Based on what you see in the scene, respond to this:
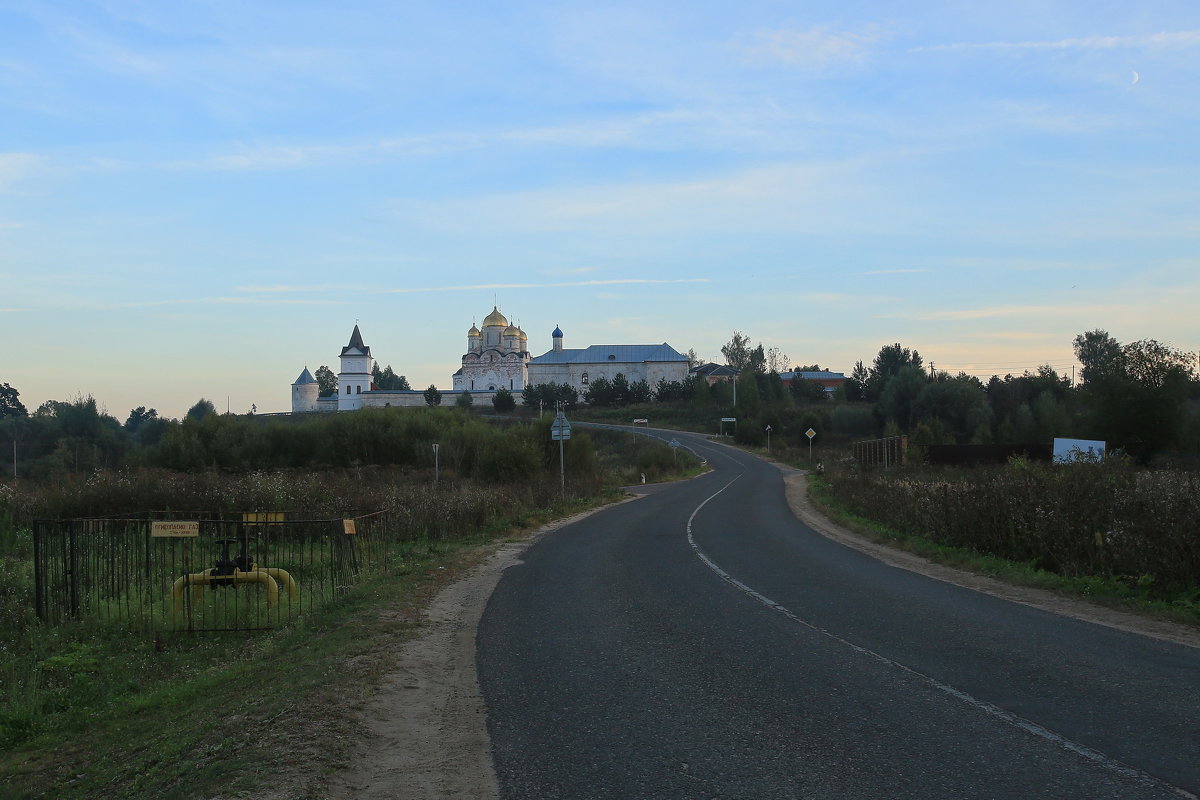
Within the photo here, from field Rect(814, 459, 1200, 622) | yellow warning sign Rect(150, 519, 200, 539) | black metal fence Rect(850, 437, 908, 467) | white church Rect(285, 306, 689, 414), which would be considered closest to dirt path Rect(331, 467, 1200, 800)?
field Rect(814, 459, 1200, 622)

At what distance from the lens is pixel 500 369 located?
136 meters

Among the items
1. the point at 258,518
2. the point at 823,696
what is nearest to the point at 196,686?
the point at 823,696

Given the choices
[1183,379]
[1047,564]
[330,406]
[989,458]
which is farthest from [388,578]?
[330,406]

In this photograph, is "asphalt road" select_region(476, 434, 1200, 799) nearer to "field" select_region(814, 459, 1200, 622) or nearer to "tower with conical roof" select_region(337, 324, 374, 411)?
"field" select_region(814, 459, 1200, 622)

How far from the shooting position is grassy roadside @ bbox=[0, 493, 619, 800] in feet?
18.6

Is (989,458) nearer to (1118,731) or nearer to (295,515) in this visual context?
(295,515)

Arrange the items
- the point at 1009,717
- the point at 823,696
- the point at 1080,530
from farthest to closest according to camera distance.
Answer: the point at 1080,530
the point at 823,696
the point at 1009,717

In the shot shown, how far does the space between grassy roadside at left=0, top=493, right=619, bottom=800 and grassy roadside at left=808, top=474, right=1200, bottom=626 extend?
8.58 meters

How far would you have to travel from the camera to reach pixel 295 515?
2402 cm

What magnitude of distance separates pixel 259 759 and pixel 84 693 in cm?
507

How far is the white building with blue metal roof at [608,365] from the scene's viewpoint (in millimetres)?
143125

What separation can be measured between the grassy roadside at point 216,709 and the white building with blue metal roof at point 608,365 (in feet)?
426

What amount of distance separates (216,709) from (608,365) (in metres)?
137

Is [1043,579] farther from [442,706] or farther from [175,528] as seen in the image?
[175,528]
